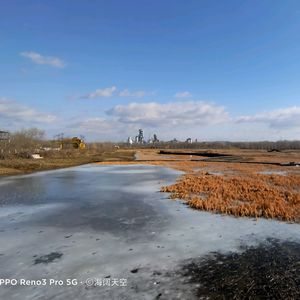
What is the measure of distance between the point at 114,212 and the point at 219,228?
154 inches

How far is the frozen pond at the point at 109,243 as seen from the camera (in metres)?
4.04

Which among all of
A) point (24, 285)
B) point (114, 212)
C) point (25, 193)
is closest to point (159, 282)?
point (24, 285)

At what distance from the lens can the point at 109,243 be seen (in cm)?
581

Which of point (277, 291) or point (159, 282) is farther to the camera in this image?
point (159, 282)

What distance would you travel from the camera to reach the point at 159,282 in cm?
417

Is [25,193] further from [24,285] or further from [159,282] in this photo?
[159,282]

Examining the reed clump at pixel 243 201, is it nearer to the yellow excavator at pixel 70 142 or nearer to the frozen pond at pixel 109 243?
the frozen pond at pixel 109 243

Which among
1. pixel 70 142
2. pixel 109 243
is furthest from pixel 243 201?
pixel 70 142

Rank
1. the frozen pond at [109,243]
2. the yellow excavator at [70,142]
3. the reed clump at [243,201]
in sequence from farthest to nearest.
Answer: the yellow excavator at [70,142]
the reed clump at [243,201]
the frozen pond at [109,243]

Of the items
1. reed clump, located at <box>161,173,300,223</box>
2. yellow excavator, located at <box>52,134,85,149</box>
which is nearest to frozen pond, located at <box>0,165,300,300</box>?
reed clump, located at <box>161,173,300,223</box>

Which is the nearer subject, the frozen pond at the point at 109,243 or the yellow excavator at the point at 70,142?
the frozen pond at the point at 109,243

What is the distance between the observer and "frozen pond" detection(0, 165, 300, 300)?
404 centimetres

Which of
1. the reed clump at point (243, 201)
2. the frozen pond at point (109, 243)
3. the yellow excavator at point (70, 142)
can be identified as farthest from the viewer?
the yellow excavator at point (70, 142)

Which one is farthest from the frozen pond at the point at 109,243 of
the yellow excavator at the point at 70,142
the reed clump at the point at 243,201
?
the yellow excavator at the point at 70,142
